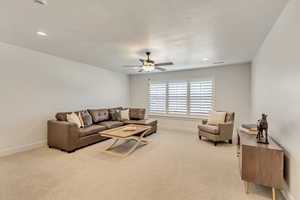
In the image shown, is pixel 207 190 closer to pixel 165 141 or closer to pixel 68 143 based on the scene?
pixel 165 141

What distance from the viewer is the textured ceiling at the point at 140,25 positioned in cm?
194

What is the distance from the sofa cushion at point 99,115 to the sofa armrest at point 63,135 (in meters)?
1.28

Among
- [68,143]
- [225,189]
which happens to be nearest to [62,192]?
[68,143]

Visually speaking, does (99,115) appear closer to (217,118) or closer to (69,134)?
(69,134)

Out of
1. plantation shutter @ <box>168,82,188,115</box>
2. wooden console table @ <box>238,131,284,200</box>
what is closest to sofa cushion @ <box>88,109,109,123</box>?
plantation shutter @ <box>168,82,188,115</box>

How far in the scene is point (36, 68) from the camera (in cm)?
388

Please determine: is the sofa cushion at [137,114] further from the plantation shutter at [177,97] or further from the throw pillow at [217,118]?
the throw pillow at [217,118]

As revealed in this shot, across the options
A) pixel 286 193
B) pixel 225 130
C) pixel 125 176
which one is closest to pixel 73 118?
pixel 125 176

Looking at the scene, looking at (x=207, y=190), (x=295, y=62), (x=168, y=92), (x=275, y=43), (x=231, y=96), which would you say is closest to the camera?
(x=295, y=62)

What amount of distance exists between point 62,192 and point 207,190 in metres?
2.06

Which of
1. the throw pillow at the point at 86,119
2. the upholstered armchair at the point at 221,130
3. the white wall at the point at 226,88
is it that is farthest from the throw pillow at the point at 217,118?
the throw pillow at the point at 86,119

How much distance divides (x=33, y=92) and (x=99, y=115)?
6.49 feet

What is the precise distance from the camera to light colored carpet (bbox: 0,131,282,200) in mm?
2006

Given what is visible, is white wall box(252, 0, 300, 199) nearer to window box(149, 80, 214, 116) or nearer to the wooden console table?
the wooden console table
